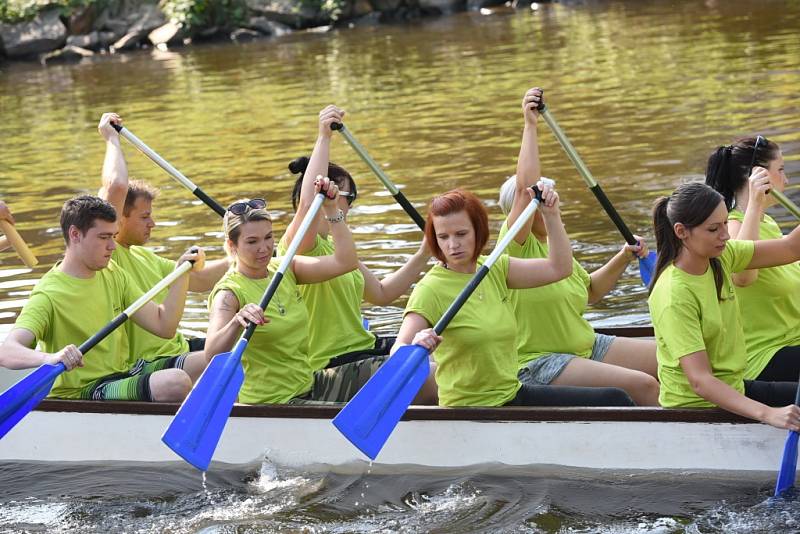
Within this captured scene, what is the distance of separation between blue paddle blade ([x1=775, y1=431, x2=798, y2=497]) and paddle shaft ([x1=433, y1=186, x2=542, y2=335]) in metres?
1.38

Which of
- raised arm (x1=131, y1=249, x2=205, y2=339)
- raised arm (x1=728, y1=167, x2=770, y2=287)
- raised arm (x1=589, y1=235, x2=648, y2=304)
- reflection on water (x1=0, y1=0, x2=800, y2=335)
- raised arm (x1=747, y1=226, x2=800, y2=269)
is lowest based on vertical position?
reflection on water (x1=0, y1=0, x2=800, y2=335)

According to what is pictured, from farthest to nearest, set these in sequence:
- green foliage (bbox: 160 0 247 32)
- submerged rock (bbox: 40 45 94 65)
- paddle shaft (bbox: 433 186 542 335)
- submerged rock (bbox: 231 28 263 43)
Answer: submerged rock (bbox: 231 28 263 43), green foliage (bbox: 160 0 247 32), submerged rock (bbox: 40 45 94 65), paddle shaft (bbox: 433 186 542 335)

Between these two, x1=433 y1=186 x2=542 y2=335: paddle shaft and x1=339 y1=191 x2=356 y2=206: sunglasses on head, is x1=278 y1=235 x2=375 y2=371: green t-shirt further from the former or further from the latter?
x1=433 y1=186 x2=542 y2=335: paddle shaft

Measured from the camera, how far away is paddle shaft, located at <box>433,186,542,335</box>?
202 inches

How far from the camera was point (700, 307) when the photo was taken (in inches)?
194

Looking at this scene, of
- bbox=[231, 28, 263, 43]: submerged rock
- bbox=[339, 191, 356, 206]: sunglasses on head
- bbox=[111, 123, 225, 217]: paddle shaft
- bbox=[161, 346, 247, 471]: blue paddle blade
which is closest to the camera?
bbox=[161, 346, 247, 471]: blue paddle blade

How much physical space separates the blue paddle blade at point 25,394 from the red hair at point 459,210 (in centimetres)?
179

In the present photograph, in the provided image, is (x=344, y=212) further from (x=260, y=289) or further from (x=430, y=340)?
(x=430, y=340)

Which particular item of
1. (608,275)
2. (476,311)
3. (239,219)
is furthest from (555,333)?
(239,219)

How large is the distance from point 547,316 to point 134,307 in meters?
1.96

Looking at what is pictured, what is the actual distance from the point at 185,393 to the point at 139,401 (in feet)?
0.72

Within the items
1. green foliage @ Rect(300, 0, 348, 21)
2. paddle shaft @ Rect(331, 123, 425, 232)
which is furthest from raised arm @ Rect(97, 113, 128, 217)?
green foliage @ Rect(300, 0, 348, 21)

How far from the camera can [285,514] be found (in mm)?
5633

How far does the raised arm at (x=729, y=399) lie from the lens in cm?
489
